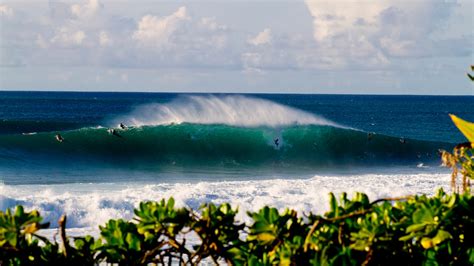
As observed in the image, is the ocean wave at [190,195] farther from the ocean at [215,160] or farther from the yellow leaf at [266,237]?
the yellow leaf at [266,237]

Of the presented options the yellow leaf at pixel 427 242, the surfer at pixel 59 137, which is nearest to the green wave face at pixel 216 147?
the surfer at pixel 59 137

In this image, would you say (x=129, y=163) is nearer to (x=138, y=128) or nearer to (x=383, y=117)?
(x=138, y=128)

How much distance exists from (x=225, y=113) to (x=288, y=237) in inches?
882

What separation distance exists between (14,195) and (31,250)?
10.1 meters

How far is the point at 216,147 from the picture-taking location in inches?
854

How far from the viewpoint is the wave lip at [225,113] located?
24031 mm

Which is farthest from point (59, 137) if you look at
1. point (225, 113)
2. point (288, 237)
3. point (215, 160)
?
point (288, 237)

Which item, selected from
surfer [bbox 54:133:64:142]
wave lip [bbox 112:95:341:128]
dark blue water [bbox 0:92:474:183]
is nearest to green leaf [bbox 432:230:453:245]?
dark blue water [bbox 0:92:474:183]

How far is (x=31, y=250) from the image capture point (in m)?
2.16

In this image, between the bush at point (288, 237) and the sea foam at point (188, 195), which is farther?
the sea foam at point (188, 195)

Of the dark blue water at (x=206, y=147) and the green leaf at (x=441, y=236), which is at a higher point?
the dark blue water at (x=206, y=147)

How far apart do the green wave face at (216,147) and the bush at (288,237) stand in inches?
678

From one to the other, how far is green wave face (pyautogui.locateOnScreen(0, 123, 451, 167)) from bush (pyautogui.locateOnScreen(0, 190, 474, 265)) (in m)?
17.2

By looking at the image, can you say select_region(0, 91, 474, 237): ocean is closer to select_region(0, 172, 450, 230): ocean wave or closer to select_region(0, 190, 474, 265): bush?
select_region(0, 172, 450, 230): ocean wave
